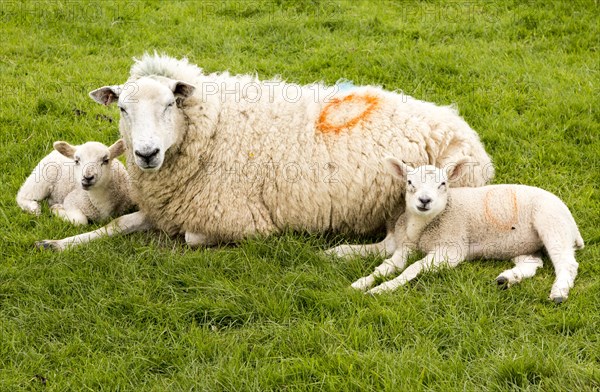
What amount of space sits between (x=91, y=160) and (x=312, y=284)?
6.89ft

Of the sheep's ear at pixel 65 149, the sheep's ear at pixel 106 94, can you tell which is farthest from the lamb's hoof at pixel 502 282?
the sheep's ear at pixel 65 149

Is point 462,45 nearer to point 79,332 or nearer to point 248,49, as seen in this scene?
point 248,49

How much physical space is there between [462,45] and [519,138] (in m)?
2.26

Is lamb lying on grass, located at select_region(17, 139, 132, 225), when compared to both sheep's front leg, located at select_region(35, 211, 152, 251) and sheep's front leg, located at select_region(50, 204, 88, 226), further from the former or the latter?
sheep's front leg, located at select_region(35, 211, 152, 251)

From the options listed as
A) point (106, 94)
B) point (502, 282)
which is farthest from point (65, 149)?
point (502, 282)

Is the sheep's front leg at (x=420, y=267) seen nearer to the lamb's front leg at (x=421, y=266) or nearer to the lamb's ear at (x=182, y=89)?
the lamb's front leg at (x=421, y=266)

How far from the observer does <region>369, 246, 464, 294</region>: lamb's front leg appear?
15.2ft

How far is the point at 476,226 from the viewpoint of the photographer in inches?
197

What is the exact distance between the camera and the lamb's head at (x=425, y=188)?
4.82 m

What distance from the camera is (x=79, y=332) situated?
439 centimetres

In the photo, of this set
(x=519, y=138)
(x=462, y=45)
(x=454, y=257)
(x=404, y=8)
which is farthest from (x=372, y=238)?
(x=404, y=8)

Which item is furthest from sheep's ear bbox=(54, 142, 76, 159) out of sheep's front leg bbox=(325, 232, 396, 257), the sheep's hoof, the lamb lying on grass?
sheep's front leg bbox=(325, 232, 396, 257)

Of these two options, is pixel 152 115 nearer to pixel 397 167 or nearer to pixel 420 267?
pixel 397 167

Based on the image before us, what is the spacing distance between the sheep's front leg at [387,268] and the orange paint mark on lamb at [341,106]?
105 cm
